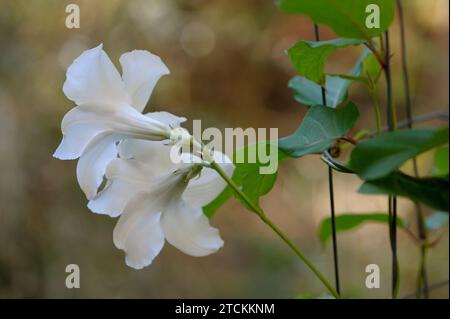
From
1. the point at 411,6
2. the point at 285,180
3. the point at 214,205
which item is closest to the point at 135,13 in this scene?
the point at 285,180

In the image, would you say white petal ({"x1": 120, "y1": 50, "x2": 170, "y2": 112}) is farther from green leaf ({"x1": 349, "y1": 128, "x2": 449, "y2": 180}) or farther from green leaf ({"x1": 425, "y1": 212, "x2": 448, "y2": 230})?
green leaf ({"x1": 425, "y1": 212, "x2": 448, "y2": 230})

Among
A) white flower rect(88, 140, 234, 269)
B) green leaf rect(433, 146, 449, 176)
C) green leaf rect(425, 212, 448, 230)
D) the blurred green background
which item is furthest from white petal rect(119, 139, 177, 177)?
the blurred green background

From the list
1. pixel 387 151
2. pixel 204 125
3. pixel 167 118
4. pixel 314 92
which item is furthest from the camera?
pixel 204 125

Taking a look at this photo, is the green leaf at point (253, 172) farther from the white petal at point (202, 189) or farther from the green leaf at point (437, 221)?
the green leaf at point (437, 221)

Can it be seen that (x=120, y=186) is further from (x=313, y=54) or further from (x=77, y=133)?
(x=313, y=54)

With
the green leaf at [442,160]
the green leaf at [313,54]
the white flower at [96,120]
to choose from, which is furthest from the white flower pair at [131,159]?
the green leaf at [442,160]

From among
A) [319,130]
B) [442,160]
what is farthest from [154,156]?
[442,160]
